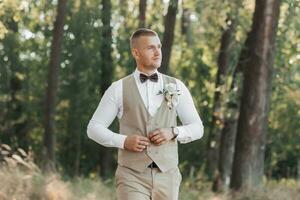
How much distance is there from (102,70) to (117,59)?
2.24ft

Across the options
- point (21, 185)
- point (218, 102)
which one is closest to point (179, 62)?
point (218, 102)

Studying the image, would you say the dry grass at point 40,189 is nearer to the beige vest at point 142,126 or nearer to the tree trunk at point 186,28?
the beige vest at point 142,126

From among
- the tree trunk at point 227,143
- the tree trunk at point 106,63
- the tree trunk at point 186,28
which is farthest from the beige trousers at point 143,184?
the tree trunk at point 186,28

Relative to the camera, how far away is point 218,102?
66.1 ft

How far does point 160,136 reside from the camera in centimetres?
460

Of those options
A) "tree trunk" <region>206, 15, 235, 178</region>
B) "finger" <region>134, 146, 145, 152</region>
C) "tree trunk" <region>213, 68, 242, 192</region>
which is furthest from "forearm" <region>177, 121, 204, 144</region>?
"tree trunk" <region>213, 68, 242, 192</region>

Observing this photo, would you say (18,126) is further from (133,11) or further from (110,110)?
(110,110)

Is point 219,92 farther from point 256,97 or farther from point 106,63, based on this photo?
point 256,97

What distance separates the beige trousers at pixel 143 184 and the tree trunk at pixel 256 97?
A: 697 cm

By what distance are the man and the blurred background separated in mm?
4300

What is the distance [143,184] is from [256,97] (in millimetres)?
7264

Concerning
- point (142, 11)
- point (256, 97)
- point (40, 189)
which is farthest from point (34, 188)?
point (142, 11)

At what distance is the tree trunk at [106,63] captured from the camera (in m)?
23.1

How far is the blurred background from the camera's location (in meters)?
11.8
